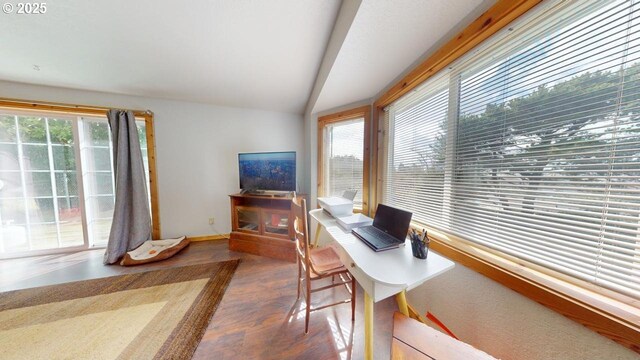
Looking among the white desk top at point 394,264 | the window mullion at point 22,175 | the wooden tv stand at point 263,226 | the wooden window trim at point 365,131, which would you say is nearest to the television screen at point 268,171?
the wooden tv stand at point 263,226

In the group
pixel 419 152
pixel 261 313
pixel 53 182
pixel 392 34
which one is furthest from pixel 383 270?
pixel 53 182

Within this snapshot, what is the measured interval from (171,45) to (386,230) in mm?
2302

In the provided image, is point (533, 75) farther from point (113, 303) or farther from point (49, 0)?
point (113, 303)

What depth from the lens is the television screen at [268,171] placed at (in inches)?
91.9

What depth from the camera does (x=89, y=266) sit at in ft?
6.89

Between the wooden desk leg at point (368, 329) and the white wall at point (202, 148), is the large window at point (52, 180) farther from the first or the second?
the wooden desk leg at point (368, 329)

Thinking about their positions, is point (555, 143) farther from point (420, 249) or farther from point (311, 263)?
point (311, 263)

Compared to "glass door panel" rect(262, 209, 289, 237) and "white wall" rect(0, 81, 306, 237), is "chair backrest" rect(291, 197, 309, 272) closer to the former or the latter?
"glass door panel" rect(262, 209, 289, 237)

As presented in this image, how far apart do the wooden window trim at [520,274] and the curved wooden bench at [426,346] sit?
0.33 m

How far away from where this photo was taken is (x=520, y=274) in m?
0.78

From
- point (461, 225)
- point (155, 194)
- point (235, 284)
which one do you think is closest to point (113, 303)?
point (235, 284)

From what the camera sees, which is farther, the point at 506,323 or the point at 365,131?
the point at 365,131

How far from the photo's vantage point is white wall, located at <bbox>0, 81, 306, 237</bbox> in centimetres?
254

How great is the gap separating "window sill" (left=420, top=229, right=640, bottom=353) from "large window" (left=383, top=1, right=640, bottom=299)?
5 centimetres
